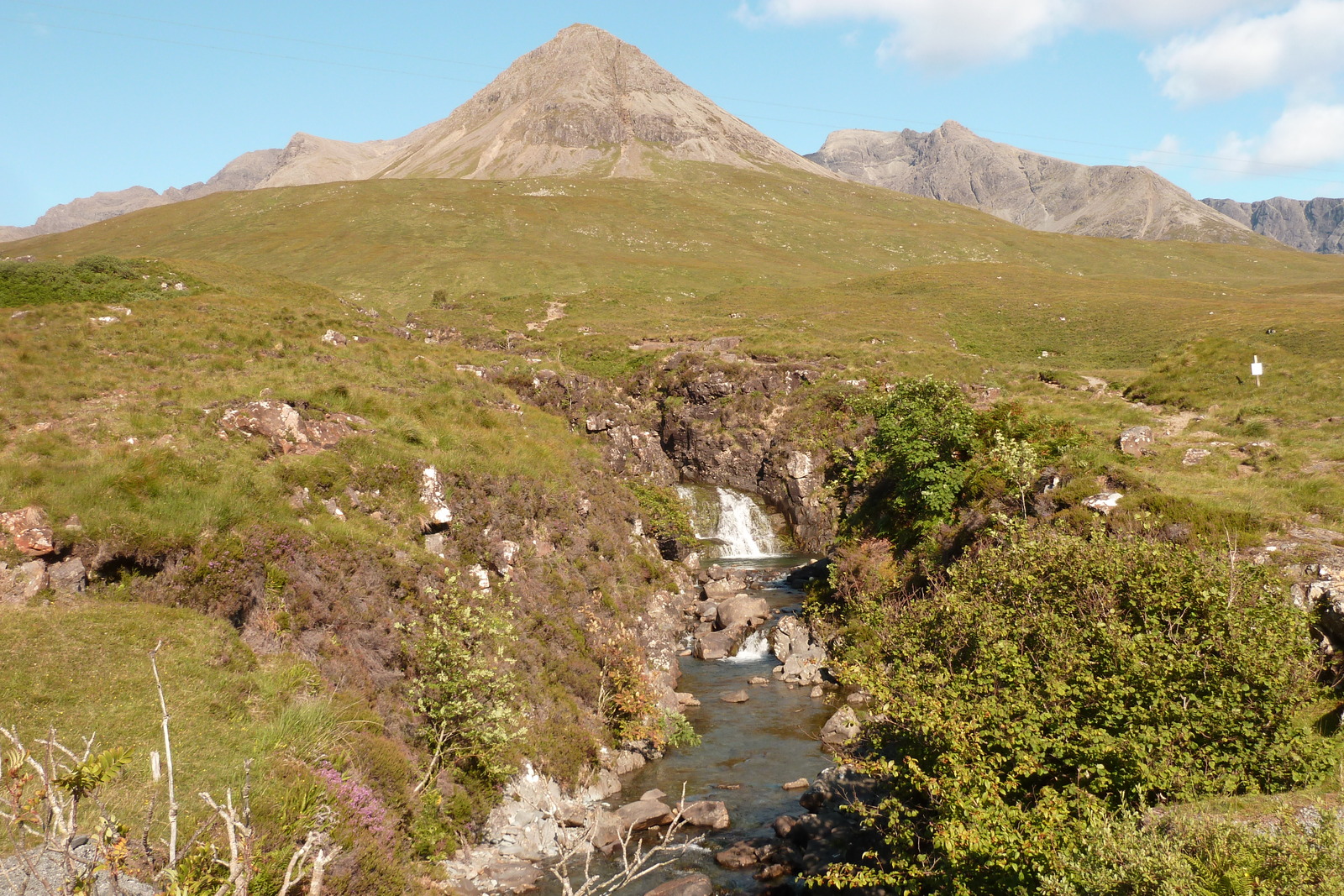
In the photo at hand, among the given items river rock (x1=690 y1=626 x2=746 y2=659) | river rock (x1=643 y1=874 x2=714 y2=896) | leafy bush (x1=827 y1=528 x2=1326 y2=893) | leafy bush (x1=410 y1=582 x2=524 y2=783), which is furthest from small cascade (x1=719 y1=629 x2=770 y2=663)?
leafy bush (x1=827 y1=528 x2=1326 y2=893)

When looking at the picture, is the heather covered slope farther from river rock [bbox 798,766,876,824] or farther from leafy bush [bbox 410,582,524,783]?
river rock [bbox 798,766,876,824]

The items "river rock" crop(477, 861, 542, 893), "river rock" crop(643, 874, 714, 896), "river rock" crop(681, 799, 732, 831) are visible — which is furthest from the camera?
"river rock" crop(681, 799, 732, 831)

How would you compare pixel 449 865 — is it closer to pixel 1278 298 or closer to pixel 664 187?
pixel 1278 298

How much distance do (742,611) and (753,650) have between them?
2.95 metres

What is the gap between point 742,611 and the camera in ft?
121

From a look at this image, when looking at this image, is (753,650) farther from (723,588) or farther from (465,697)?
(465,697)

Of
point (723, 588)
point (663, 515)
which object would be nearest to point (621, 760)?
point (723, 588)

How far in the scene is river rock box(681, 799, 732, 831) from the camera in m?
20.0

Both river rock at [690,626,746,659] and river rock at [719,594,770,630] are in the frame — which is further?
river rock at [719,594,770,630]

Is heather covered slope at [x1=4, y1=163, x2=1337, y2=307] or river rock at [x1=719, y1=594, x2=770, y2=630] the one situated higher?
heather covered slope at [x1=4, y1=163, x2=1337, y2=307]

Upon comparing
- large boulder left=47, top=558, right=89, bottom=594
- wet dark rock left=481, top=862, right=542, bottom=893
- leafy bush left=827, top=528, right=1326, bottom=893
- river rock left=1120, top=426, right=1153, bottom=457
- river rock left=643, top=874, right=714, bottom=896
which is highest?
river rock left=1120, top=426, right=1153, bottom=457

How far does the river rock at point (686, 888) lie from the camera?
1661 centimetres

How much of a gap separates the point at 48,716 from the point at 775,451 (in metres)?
47.8

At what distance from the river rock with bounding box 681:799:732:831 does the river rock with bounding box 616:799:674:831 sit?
522mm
